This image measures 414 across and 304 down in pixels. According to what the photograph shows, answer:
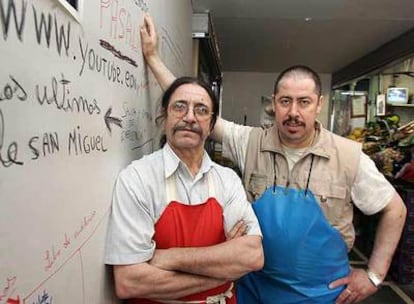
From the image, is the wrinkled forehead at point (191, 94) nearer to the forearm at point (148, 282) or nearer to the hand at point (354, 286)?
the forearm at point (148, 282)

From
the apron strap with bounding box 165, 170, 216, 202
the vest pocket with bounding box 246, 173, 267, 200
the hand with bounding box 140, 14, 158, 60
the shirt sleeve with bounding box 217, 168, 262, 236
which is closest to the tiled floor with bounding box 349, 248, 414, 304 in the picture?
the vest pocket with bounding box 246, 173, 267, 200

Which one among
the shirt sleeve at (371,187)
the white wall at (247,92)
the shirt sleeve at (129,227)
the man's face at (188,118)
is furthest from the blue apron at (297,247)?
the white wall at (247,92)

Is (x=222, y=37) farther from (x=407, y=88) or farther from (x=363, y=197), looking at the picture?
(x=363, y=197)

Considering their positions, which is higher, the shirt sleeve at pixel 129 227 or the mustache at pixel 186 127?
the mustache at pixel 186 127

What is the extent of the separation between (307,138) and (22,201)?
1176mm

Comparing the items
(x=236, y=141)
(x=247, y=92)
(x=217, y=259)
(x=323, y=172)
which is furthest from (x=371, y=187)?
(x=247, y=92)

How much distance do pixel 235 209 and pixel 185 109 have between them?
0.38m

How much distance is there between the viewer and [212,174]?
1294 millimetres

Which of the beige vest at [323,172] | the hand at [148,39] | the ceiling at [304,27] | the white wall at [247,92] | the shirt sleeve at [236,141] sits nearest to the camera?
the hand at [148,39]

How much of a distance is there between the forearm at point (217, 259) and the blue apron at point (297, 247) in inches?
11.3

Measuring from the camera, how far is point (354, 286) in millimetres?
1508

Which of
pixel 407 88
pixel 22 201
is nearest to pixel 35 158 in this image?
pixel 22 201

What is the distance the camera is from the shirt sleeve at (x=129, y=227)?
102cm

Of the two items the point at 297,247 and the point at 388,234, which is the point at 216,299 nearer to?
the point at 297,247
